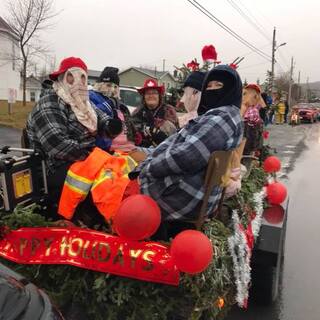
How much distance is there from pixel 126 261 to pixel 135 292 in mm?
176

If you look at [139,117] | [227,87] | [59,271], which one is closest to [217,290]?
[59,271]

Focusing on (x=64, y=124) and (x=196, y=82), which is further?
(x=196, y=82)

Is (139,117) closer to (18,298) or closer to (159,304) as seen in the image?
(159,304)

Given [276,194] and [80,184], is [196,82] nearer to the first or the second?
[276,194]

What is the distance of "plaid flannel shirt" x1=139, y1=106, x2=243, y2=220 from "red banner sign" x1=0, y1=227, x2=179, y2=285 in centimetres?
32

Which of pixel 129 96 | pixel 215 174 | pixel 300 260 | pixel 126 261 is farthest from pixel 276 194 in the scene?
pixel 129 96

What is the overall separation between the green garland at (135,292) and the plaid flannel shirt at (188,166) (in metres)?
0.29

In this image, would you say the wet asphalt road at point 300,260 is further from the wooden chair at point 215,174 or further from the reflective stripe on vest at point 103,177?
the reflective stripe on vest at point 103,177

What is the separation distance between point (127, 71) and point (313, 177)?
194 feet

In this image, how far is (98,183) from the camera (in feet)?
9.15

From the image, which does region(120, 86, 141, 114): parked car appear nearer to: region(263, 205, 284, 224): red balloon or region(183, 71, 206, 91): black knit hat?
region(183, 71, 206, 91): black knit hat

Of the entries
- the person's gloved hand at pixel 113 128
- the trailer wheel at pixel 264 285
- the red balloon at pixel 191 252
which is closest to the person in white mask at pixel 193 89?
the person's gloved hand at pixel 113 128

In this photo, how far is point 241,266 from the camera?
2.73 meters

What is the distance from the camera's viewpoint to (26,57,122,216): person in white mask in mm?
3131
